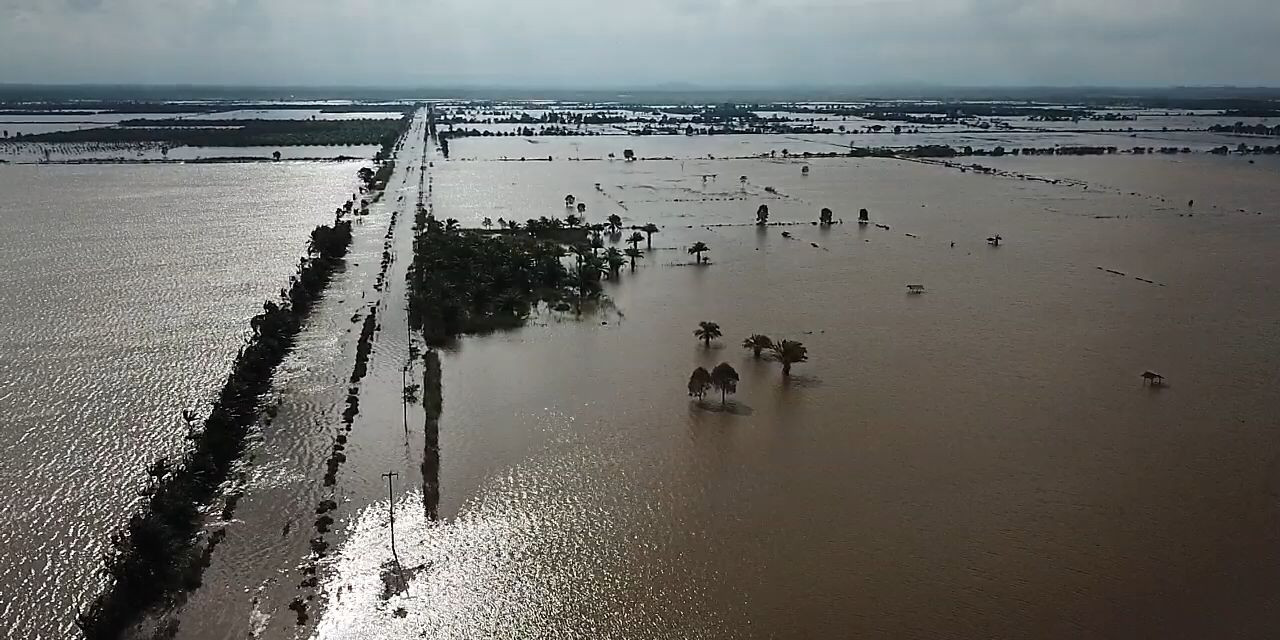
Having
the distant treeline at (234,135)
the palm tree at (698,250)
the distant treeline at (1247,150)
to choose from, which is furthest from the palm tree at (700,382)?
the distant treeline at (1247,150)

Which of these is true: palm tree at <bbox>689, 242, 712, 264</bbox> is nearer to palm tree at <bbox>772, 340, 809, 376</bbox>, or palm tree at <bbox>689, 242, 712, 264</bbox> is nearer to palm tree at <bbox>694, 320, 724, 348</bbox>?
palm tree at <bbox>694, 320, 724, 348</bbox>

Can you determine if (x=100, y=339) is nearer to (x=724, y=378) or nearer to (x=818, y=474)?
(x=724, y=378)

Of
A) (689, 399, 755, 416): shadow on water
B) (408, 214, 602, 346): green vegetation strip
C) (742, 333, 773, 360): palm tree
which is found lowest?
(689, 399, 755, 416): shadow on water

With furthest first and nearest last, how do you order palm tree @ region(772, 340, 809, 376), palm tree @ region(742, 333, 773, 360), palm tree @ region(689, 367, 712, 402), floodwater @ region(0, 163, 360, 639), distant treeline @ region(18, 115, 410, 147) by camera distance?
1. distant treeline @ region(18, 115, 410, 147)
2. palm tree @ region(742, 333, 773, 360)
3. palm tree @ region(772, 340, 809, 376)
4. palm tree @ region(689, 367, 712, 402)
5. floodwater @ region(0, 163, 360, 639)

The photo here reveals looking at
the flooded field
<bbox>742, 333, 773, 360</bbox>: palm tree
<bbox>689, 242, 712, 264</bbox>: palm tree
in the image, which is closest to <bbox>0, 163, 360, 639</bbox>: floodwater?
the flooded field

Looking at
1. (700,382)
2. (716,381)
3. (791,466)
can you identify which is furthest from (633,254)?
(791,466)

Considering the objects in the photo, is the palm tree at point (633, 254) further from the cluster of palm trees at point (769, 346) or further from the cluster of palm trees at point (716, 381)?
the cluster of palm trees at point (716, 381)
